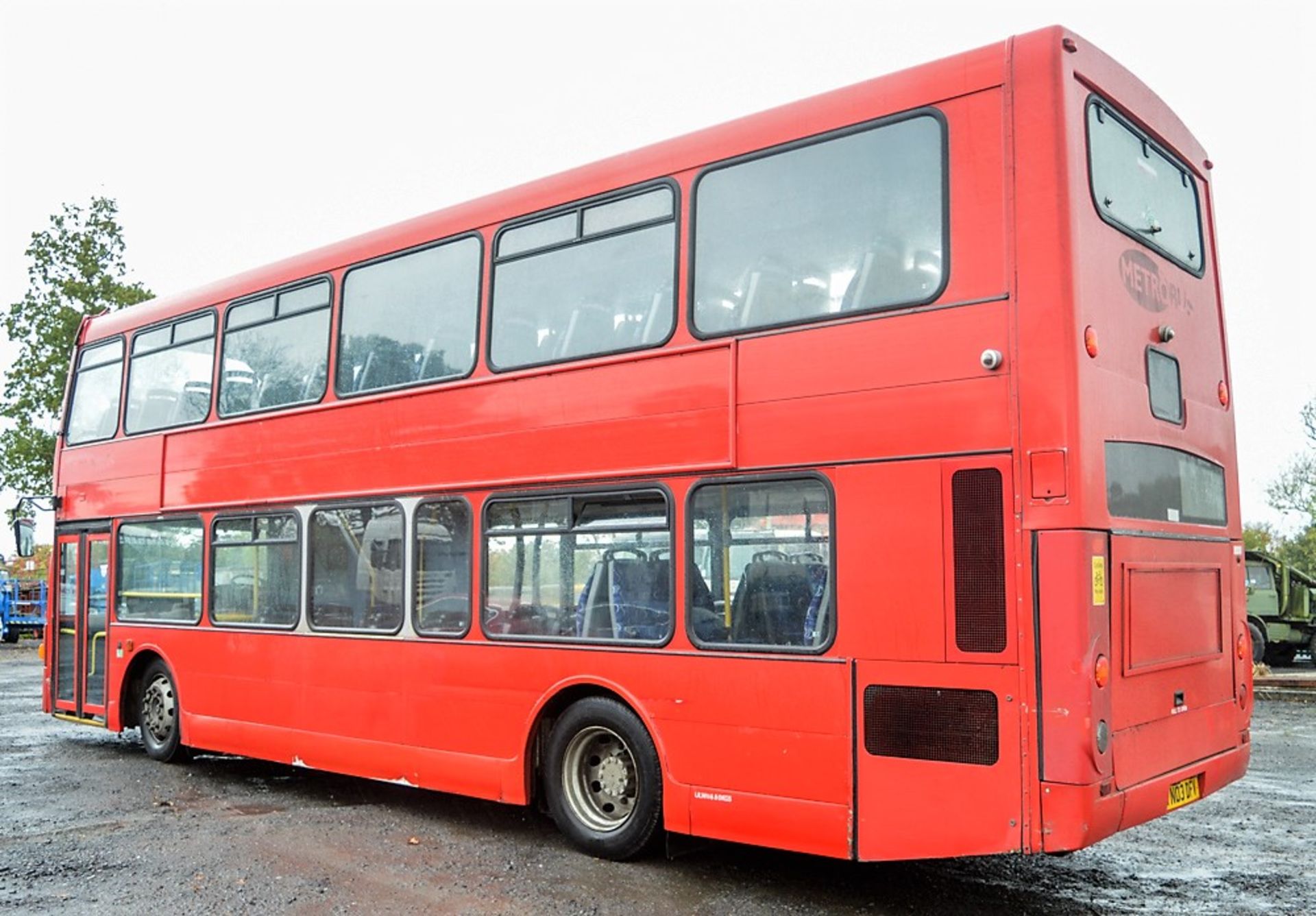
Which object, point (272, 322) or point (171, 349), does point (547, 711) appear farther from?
point (171, 349)

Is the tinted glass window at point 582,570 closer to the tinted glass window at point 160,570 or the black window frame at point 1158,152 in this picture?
the black window frame at point 1158,152

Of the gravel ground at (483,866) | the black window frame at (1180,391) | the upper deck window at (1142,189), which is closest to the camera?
the upper deck window at (1142,189)

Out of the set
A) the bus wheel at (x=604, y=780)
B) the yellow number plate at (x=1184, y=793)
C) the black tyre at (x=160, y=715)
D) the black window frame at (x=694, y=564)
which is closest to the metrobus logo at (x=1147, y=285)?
the black window frame at (x=694, y=564)

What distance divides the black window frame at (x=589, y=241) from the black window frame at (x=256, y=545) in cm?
247

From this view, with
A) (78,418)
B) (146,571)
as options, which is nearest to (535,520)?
(146,571)

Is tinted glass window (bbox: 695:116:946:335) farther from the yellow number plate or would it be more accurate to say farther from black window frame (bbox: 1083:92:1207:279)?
the yellow number plate

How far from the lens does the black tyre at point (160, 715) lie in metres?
10.7

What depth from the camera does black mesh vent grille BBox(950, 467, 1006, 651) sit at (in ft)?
18.1

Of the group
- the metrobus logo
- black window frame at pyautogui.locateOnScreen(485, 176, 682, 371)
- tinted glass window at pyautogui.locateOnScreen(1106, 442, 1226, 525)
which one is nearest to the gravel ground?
tinted glass window at pyautogui.locateOnScreen(1106, 442, 1226, 525)

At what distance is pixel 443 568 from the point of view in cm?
822

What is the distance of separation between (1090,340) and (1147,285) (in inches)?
36.7

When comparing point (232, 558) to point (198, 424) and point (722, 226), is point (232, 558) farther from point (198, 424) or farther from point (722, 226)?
point (722, 226)

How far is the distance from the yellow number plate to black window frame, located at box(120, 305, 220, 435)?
801cm

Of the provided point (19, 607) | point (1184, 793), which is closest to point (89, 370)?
point (1184, 793)
